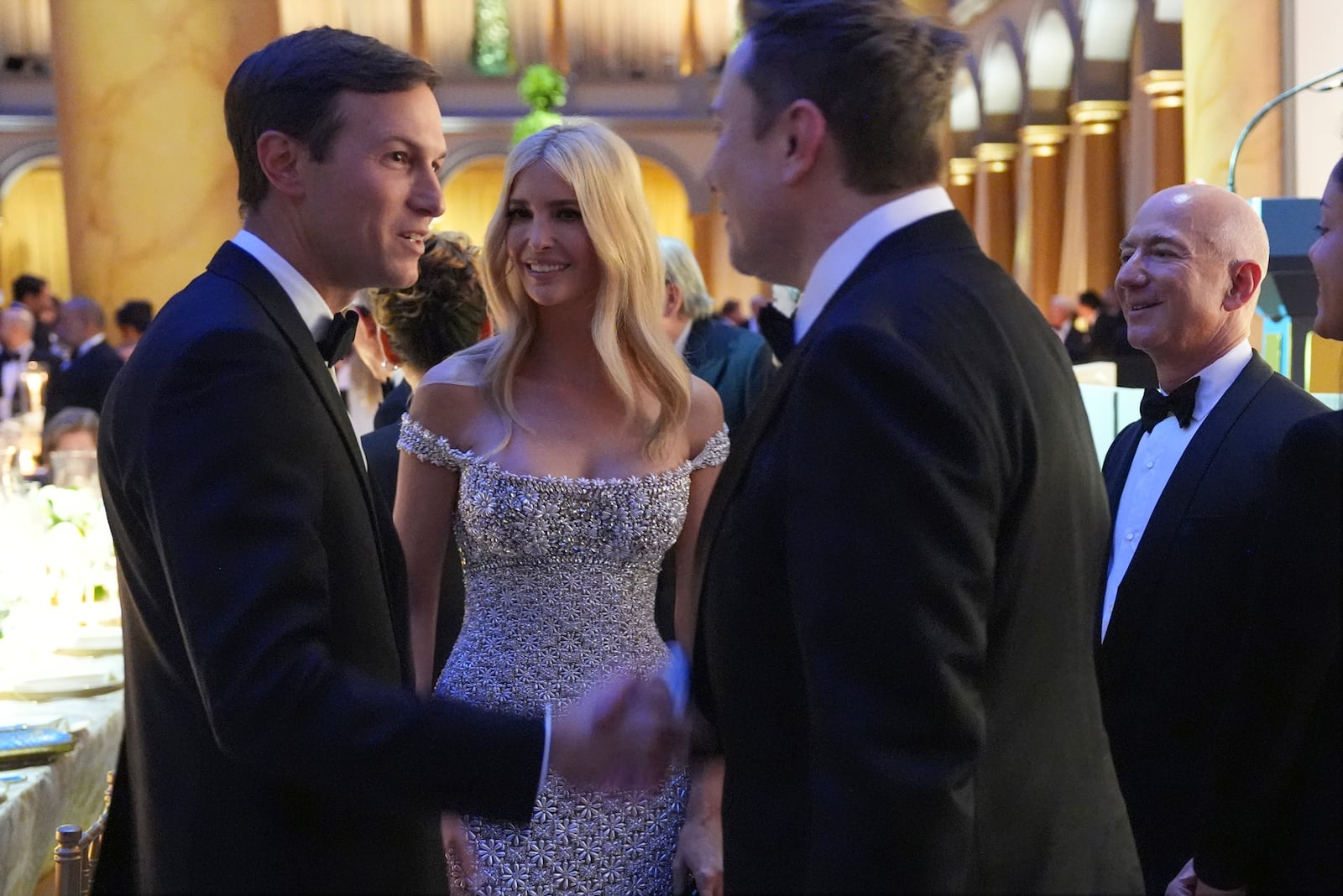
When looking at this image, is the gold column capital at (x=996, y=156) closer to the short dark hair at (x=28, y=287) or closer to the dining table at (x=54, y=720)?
the short dark hair at (x=28, y=287)

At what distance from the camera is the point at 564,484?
2477mm

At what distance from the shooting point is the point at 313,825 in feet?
4.94

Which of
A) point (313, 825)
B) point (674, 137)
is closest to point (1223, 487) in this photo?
point (313, 825)

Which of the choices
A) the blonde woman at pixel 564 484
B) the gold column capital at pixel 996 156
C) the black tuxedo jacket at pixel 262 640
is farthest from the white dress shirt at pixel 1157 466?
the gold column capital at pixel 996 156

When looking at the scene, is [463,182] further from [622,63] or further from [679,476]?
[679,476]

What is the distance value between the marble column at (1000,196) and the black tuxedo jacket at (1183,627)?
51.1 ft

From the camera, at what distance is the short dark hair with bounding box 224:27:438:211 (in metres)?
1.64

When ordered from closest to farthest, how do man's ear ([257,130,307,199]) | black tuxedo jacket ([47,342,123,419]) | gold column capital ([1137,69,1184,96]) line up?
man's ear ([257,130,307,199]) → black tuxedo jacket ([47,342,123,419]) → gold column capital ([1137,69,1184,96])

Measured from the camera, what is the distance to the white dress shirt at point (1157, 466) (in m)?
2.66

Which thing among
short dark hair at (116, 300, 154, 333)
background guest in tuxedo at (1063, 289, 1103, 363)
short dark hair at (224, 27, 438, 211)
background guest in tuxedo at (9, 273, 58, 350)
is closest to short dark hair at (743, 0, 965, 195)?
short dark hair at (224, 27, 438, 211)

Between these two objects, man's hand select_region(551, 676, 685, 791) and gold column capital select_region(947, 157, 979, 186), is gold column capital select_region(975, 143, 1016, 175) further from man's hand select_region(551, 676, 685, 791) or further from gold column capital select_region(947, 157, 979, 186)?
man's hand select_region(551, 676, 685, 791)

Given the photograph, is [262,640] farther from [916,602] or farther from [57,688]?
[57,688]

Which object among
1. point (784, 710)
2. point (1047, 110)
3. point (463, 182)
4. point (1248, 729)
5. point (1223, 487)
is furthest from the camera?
point (463, 182)

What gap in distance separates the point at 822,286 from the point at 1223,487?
1281 millimetres
